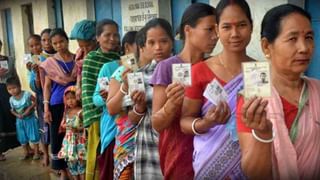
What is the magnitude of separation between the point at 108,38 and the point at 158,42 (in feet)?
2.40

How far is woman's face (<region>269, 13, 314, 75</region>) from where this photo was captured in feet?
4.52

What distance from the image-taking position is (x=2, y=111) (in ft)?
16.5

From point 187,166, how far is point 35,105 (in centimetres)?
355

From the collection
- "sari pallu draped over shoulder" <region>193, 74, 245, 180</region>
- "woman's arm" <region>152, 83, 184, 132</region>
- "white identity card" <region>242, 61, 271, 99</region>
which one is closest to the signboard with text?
"woman's arm" <region>152, 83, 184, 132</region>

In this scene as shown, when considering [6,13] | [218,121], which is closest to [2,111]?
[218,121]

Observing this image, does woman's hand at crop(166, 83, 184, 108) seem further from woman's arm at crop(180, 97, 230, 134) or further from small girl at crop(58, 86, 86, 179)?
small girl at crop(58, 86, 86, 179)

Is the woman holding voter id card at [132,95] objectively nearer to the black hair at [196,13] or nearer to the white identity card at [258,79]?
the black hair at [196,13]

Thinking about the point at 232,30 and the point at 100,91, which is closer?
the point at 232,30

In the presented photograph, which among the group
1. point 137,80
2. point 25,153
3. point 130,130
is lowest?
point 25,153

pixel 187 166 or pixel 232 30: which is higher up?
pixel 232 30

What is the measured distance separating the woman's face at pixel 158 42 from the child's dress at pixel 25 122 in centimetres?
312

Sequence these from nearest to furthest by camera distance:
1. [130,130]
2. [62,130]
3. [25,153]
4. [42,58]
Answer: [130,130], [62,130], [42,58], [25,153]

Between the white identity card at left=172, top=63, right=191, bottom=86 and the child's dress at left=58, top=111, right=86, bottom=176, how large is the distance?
6.94ft

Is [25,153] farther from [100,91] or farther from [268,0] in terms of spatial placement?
[268,0]
